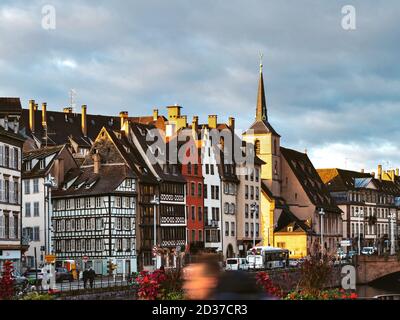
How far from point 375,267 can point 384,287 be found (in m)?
4.92

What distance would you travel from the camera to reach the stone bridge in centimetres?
11244

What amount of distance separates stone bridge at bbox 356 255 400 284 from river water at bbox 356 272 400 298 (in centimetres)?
99

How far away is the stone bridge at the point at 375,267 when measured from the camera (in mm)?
112438

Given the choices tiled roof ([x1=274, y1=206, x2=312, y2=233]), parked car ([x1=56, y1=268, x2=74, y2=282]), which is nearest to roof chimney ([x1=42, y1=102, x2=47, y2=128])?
tiled roof ([x1=274, y1=206, x2=312, y2=233])

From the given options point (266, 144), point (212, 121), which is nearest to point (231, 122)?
point (212, 121)

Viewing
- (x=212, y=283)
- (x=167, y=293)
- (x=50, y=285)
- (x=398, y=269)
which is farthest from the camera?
(x=398, y=269)

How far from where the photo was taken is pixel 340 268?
104 m

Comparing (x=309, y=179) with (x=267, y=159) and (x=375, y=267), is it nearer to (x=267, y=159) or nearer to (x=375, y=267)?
(x=267, y=159)

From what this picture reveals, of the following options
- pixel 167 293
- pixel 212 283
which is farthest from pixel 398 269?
pixel 212 283

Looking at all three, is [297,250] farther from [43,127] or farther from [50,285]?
[50,285]

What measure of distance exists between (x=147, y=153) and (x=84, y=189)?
9.00 m

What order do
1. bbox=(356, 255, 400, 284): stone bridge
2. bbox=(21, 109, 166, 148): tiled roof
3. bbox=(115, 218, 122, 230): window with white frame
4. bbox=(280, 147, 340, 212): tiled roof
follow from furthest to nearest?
1. bbox=(280, 147, 340, 212): tiled roof
2. bbox=(21, 109, 166, 148): tiled roof
3. bbox=(356, 255, 400, 284): stone bridge
4. bbox=(115, 218, 122, 230): window with white frame

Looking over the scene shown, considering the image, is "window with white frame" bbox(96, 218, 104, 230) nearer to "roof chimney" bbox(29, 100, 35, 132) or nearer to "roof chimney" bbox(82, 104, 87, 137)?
"roof chimney" bbox(29, 100, 35, 132)

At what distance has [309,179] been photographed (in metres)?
144
